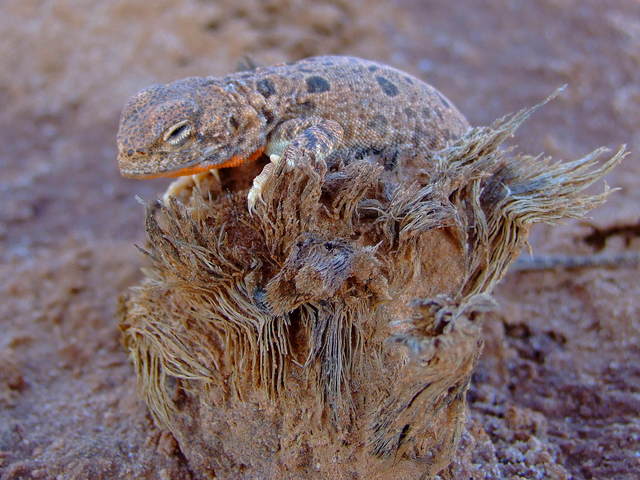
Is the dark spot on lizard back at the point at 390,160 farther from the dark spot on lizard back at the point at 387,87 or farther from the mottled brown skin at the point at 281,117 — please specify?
the dark spot on lizard back at the point at 387,87

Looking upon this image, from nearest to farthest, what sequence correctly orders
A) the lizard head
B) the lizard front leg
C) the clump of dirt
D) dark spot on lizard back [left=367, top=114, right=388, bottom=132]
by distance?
the clump of dirt
the lizard front leg
the lizard head
dark spot on lizard back [left=367, top=114, right=388, bottom=132]

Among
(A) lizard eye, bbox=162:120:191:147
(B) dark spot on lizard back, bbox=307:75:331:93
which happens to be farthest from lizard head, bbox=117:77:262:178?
(B) dark spot on lizard back, bbox=307:75:331:93

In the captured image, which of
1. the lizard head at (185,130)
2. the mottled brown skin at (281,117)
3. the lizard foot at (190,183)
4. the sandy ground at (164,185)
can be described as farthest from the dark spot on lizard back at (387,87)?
the sandy ground at (164,185)

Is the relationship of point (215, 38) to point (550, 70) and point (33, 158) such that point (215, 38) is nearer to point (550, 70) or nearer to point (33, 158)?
point (33, 158)

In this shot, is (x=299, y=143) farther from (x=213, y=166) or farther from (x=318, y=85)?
(x=318, y=85)

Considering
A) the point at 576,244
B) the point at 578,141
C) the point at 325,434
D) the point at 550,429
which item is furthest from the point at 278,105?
the point at 578,141

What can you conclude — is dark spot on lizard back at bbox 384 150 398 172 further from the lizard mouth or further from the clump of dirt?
the lizard mouth

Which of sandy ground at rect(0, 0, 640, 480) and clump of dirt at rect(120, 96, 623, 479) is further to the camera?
sandy ground at rect(0, 0, 640, 480)

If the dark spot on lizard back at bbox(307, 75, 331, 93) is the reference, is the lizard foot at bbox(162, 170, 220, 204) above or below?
below
